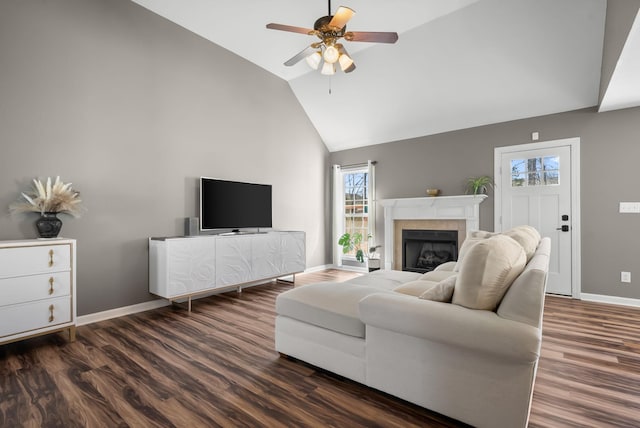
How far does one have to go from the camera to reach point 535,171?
13.9 feet

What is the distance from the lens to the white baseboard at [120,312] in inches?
121

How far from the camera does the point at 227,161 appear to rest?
14.6ft

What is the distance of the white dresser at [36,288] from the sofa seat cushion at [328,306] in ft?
6.30

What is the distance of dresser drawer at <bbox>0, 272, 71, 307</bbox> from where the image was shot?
234cm

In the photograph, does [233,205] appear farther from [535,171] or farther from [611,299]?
[611,299]

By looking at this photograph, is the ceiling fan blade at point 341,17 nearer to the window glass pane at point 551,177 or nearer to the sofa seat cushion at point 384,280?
the sofa seat cushion at point 384,280

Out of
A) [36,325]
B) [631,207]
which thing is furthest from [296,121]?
[631,207]

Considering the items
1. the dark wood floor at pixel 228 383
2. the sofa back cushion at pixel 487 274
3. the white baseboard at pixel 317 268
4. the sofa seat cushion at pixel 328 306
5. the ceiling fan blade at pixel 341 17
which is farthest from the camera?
the white baseboard at pixel 317 268

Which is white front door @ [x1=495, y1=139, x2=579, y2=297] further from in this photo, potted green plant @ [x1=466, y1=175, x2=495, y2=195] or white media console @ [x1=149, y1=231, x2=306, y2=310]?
white media console @ [x1=149, y1=231, x2=306, y2=310]

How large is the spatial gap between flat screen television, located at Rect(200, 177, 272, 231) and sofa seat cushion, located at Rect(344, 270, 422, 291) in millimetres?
2156

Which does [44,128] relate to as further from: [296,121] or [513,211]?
[513,211]

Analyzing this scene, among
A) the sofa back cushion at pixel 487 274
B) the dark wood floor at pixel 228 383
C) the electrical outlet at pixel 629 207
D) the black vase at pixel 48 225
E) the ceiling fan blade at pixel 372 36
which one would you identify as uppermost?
the ceiling fan blade at pixel 372 36

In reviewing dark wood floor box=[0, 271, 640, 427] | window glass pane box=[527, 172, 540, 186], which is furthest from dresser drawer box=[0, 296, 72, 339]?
window glass pane box=[527, 172, 540, 186]

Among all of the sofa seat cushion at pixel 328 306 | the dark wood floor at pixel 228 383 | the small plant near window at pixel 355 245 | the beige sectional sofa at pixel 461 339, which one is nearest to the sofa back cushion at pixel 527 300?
the beige sectional sofa at pixel 461 339
